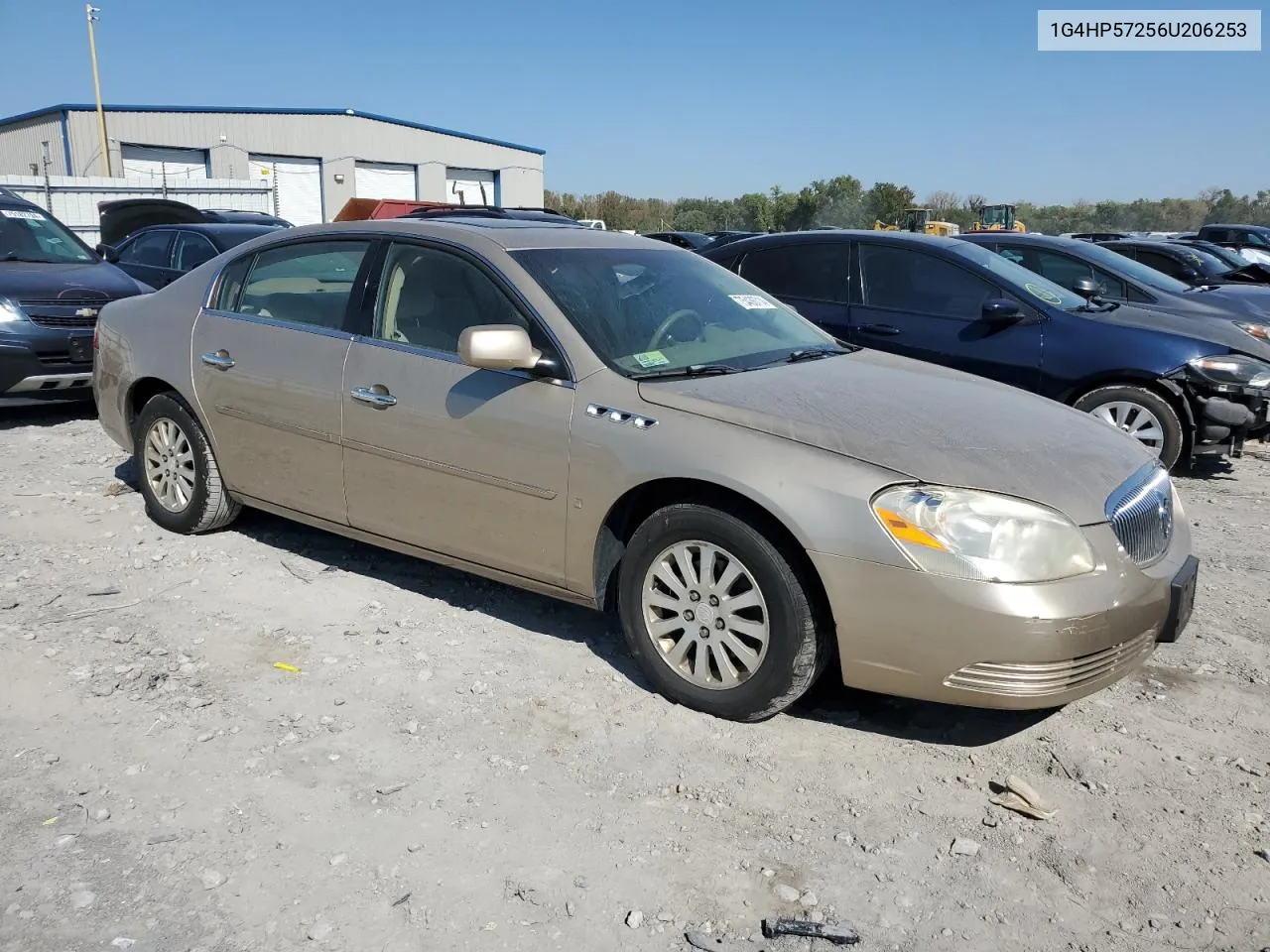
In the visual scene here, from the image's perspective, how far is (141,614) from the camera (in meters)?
4.52

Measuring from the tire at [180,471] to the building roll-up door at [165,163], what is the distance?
34792 mm

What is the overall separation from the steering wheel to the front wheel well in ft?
2.15

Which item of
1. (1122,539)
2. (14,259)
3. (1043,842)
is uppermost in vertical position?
(14,259)

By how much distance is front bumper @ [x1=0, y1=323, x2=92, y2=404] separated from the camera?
777 cm

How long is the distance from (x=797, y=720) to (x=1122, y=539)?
120cm

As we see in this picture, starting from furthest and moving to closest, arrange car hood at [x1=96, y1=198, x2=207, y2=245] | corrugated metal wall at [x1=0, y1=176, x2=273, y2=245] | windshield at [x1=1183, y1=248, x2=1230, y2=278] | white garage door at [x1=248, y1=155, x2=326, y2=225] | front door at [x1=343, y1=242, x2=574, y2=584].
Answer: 1. white garage door at [x1=248, y1=155, x2=326, y2=225]
2. corrugated metal wall at [x1=0, y1=176, x2=273, y2=245]
3. car hood at [x1=96, y1=198, x2=207, y2=245]
4. windshield at [x1=1183, y1=248, x2=1230, y2=278]
5. front door at [x1=343, y1=242, x2=574, y2=584]

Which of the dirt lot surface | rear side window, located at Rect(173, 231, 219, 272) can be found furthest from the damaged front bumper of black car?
rear side window, located at Rect(173, 231, 219, 272)

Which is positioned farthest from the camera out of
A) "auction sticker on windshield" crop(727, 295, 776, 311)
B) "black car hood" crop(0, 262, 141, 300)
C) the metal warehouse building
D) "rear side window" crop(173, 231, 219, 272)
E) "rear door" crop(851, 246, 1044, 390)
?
the metal warehouse building

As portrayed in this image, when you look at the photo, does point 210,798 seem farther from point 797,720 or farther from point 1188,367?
point 1188,367

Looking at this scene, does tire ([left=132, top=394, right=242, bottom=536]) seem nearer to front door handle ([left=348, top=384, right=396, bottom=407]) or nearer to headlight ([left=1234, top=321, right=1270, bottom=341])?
front door handle ([left=348, top=384, right=396, bottom=407])

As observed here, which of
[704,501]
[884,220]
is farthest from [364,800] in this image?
[884,220]

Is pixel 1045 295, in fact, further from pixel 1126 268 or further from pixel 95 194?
pixel 95 194

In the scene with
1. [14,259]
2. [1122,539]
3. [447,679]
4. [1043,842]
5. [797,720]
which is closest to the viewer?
[1043,842]

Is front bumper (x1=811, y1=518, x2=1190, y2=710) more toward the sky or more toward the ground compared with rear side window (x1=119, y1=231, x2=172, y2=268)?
more toward the ground
